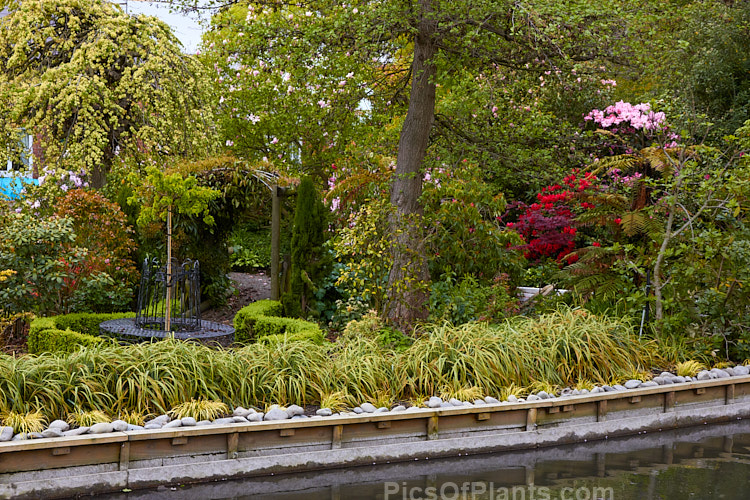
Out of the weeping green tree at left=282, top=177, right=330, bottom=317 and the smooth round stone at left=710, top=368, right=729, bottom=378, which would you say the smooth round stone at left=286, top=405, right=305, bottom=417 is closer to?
the weeping green tree at left=282, top=177, right=330, bottom=317

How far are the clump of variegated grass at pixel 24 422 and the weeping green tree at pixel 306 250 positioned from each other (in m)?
4.20

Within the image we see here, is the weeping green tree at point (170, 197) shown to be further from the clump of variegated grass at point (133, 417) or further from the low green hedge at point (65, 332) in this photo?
the clump of variegated grass at point (133, 417)

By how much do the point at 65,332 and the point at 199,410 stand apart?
247 centimetres

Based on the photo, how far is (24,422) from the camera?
4.68 metres

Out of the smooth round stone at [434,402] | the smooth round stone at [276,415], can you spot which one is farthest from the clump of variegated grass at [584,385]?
the smooth round stone at [276,415]

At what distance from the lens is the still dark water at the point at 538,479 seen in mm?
4621

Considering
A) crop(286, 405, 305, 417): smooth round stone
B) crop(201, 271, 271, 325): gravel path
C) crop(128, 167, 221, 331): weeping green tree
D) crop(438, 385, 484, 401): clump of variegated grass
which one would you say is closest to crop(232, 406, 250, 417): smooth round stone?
crop(286, 405, 305, 417): smooth round stone

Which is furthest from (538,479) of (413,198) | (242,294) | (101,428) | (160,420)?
(242,294)

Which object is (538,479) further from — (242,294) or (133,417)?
(242,294)

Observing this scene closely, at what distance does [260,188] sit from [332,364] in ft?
14.0

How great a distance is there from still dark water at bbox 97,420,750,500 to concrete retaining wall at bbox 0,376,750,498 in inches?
3.8

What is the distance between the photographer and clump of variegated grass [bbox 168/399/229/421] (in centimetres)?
509

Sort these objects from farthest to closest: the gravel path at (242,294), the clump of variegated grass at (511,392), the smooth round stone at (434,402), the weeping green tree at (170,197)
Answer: the gravel path at (242,294)
the weeping green tree at (170,197)
the clump of variegated grass at (511,392)
the smooth round stone at (434,402)

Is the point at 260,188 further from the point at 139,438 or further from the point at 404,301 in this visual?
the point at 139,438
